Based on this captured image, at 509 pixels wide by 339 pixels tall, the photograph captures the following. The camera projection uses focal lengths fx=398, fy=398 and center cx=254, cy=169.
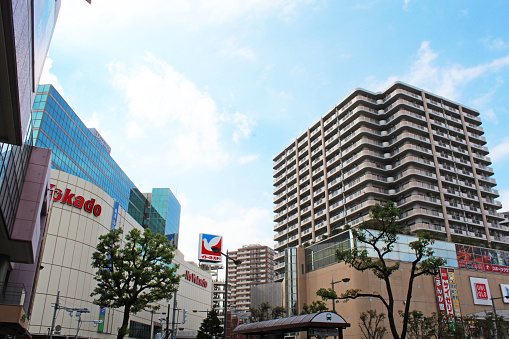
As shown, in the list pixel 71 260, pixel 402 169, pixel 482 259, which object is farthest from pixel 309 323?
pixel 402 169

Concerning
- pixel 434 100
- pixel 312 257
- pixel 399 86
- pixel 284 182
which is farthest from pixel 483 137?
pixel 312 257

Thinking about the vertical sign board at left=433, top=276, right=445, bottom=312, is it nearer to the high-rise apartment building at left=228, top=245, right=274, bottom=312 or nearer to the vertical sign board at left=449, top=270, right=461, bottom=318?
the vertical sign board at left=449, top=270, right=461, bottom=318

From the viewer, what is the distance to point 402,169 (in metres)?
78.3

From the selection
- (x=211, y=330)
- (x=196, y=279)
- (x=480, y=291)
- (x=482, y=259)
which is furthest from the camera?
(x=196, y=279)

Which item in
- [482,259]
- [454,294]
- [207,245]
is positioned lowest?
[454,294]

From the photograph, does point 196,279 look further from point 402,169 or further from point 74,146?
point 402,169

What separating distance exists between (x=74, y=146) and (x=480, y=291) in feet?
232

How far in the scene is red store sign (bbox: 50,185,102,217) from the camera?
4106 cm

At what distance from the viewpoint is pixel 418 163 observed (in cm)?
7656

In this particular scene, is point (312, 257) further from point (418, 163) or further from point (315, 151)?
point (315, 151)

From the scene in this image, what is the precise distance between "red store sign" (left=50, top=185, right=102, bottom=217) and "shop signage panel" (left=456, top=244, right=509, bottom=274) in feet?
158

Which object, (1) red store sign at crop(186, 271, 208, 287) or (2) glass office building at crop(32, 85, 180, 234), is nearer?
(2) glass office building at crop(32, 85, 180, 234)

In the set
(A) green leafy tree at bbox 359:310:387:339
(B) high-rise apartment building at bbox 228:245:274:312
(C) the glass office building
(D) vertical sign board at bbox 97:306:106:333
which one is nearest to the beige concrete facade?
(D) vertical sign board at bbox 97:306:106:333

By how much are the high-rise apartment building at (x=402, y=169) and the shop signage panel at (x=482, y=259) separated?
11446mm
